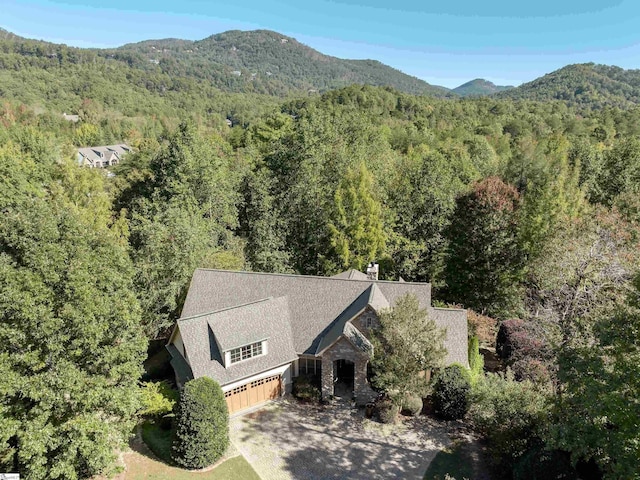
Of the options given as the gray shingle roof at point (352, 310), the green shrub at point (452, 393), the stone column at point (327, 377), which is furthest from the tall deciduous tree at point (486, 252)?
the stone column at point (327, 377)

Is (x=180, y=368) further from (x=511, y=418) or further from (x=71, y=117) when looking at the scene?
(x=71, y=117)

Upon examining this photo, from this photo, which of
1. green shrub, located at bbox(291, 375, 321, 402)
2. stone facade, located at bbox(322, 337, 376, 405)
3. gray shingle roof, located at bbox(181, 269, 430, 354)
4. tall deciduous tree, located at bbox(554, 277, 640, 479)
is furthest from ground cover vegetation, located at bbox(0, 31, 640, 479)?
green shrub, located at bbox(291, 375, 321, 402)

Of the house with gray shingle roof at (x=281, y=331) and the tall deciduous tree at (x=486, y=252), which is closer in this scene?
the house with gray shingle roof at (x=281, y=331)

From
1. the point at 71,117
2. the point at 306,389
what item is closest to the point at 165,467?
the point at 306,389

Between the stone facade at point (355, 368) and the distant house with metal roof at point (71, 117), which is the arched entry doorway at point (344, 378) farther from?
the distant house with metal roof at point (71, 117)

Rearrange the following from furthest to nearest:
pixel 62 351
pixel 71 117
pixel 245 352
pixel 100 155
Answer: pixel 71 117 < pixel 100 155 < pixel 245 352 < pixel 62 351

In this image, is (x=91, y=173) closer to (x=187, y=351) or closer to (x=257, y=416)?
(x=187, y=351)
